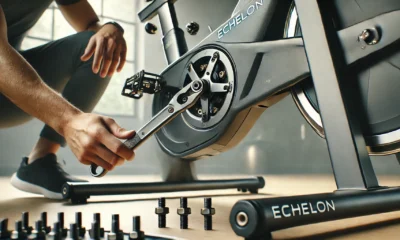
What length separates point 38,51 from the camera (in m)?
1.74

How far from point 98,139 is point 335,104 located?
0.56m

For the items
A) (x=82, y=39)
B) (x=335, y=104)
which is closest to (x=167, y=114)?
(x=335, y=104)

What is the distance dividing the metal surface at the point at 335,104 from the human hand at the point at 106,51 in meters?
0.71

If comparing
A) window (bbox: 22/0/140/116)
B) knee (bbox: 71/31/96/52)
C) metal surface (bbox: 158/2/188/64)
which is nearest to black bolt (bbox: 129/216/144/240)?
metal surface (bbox: 158/2/188/64)

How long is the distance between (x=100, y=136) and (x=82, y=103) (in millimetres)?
887

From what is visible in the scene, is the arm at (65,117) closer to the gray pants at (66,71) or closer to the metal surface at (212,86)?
the metal surface at (212,86)

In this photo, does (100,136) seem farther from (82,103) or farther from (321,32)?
(82,103)

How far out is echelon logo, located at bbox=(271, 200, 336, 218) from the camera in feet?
2.48

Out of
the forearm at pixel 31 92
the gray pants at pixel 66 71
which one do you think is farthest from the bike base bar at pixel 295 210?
the gray pants at pixel 66 71

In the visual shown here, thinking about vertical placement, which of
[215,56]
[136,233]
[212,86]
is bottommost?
[136,233]

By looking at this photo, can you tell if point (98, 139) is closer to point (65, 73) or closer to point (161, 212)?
point (161, 212)

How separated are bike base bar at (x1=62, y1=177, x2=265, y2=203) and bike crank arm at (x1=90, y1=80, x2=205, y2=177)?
0.27 meters

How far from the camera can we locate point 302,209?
78cm

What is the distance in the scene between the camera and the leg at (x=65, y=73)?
1.73m
